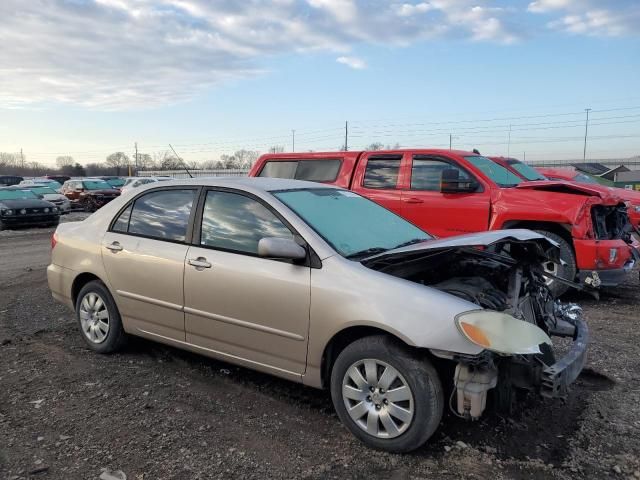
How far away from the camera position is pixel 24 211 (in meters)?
17.4

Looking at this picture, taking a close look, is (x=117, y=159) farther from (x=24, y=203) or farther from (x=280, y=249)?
(x=280, y=249)

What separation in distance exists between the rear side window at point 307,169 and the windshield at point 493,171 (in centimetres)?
198

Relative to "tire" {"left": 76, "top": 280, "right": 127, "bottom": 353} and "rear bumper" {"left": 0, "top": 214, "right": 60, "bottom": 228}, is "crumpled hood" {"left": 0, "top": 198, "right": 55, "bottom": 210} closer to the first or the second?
"rear bumper" {"left": 0, "top": 214, "right": 60, "bottom": 228}

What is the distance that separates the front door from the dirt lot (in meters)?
0.40

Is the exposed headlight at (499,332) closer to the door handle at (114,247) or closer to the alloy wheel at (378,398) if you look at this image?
the alloy wheel at (378,398)

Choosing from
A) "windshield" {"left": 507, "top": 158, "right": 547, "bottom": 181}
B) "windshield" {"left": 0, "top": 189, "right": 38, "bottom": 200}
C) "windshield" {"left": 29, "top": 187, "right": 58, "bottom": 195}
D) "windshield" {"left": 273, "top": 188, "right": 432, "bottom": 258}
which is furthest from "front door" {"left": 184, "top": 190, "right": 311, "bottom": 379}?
"windshield" {"left": 29, "top": 187, "right": 58, "bottom": 195}

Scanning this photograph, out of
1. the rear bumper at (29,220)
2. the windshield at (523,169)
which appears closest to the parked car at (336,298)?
the windshield at (523,169)

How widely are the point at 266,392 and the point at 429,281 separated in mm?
1489

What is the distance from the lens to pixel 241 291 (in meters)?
3.82

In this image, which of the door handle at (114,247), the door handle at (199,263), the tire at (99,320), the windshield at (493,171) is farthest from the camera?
the windshield at (493,171)

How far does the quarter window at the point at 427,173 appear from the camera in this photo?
7.60 meters

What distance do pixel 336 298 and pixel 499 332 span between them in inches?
38.3

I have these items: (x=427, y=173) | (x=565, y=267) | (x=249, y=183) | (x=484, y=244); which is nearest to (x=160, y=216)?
(x=249, y=183)

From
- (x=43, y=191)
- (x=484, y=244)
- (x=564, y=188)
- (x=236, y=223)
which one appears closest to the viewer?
(x=484, y=244)
